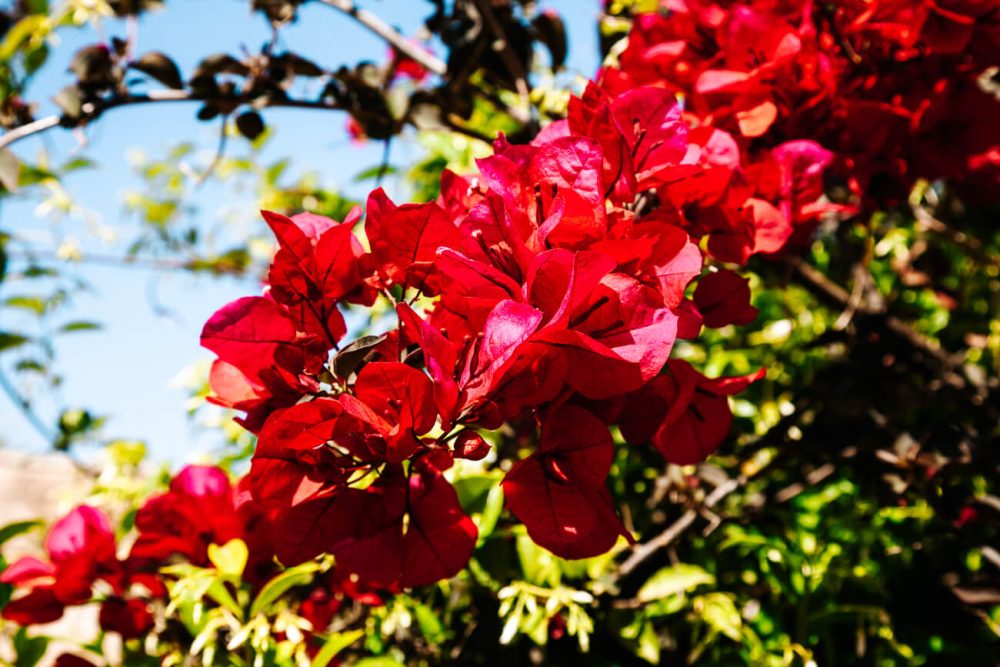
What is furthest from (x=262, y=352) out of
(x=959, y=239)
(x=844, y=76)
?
(x=959, y=239)

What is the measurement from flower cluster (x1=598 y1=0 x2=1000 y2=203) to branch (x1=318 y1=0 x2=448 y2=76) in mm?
357

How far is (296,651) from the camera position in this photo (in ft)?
2.73

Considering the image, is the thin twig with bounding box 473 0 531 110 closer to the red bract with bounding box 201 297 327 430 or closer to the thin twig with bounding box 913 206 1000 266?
the red bract with bounding box 201 297 327 430

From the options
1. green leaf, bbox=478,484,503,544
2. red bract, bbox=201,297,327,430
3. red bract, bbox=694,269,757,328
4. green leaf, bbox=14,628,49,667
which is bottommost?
green leaf, bbox=14,628,49,667

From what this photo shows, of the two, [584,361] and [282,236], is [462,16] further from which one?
[584,361]

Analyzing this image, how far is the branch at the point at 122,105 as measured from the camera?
3.40 feet

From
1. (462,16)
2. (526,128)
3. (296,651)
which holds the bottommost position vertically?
(296,651)

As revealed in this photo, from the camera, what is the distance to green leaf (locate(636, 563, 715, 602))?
903 millimetres

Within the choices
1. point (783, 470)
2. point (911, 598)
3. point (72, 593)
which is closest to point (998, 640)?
point (911, 598)

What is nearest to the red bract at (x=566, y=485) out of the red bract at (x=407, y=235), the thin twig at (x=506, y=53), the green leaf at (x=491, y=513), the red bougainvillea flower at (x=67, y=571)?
the red bract at (x=407, y=235)

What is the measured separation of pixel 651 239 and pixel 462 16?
815 millimetres

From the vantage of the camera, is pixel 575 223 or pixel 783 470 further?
pixel 783 470

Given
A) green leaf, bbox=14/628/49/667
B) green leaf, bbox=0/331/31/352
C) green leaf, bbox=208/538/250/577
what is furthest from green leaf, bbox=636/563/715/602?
green leaf, bbox=0/331/31/352

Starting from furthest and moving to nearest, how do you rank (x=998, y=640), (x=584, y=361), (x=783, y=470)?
(x=783, y=470) < (x=998, y=640) < (x=584, y=361)
